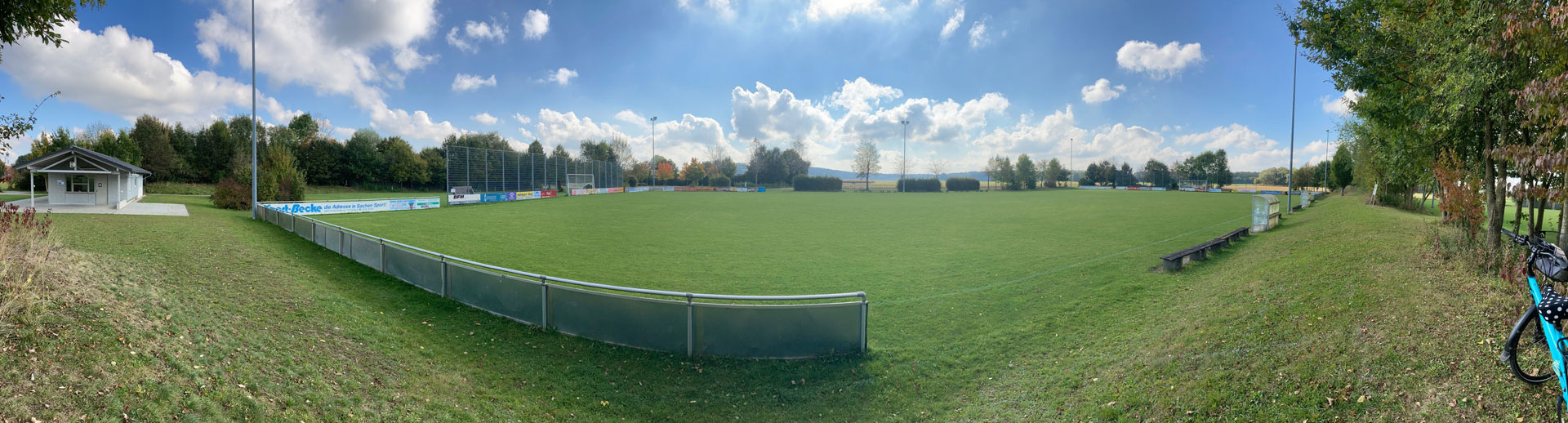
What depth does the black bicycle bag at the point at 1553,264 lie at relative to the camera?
4035 mm

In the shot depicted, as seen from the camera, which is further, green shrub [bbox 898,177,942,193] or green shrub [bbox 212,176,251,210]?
green shrub [bbox 898,177,942,193]

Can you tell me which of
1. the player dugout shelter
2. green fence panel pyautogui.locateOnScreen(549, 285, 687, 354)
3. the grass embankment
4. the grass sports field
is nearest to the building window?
the player dugout shelter

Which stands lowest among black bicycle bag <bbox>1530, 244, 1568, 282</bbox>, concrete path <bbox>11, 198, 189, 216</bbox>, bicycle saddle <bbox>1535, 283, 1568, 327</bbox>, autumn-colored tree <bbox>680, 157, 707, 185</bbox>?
concrete path <bbox>11, 198, 189, 216</bbox>

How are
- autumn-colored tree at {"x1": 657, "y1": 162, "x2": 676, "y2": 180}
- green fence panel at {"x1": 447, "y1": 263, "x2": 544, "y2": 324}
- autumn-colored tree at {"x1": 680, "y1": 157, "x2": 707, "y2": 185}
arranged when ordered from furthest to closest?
autumn-colored tree at {"x1": 657, "y1": 162, "x2": 676, "y2": 180} < autumn-colored tree at {"x1": 680, "y1": 157, "x2": 707, "y2": 185} < green fence panel at {"x1": 447, "y1": 263, "x2": 544, "y2": 324}

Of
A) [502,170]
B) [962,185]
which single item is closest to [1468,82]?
[502,170]

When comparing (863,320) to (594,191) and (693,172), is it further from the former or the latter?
(693,172)

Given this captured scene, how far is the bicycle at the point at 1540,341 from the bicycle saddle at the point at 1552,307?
2 cm

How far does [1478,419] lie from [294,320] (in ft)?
37.3

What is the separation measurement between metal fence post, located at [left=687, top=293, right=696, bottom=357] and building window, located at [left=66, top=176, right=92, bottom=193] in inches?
1368

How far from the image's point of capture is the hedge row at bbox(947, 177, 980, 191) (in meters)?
82.1

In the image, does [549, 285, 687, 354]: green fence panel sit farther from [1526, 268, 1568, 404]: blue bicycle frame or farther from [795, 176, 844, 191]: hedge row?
[795, 176, 844, 191]: hedge row

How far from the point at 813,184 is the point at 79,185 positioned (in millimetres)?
67261

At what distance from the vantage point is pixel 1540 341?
14.7ft

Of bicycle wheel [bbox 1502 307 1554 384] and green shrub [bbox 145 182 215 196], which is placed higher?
green shrub [bbox 145 182 215 196]
